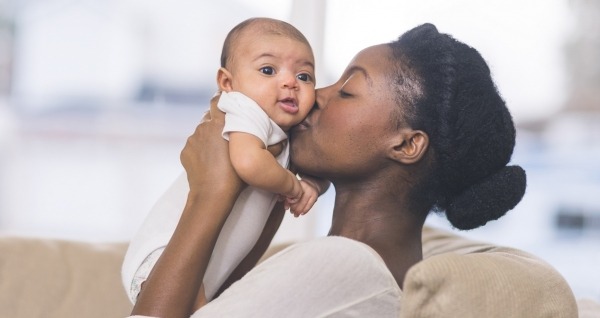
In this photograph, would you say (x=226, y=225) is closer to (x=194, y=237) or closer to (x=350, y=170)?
(x=194, y=237)

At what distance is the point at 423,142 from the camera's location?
5.08ft

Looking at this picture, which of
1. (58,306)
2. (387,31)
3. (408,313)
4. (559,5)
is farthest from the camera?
(559,5)

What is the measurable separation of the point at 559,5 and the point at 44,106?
2088mm

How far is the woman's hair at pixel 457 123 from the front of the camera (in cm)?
154

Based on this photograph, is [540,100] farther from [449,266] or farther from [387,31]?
[449,266]

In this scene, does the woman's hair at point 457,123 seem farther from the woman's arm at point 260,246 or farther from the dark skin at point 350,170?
the woman's arm at point 260,246

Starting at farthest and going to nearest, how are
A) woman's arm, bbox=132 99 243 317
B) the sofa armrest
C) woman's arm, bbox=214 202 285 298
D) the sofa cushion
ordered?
the sofa cushion, woman's arm, bbox=214 202 285 298, woman's arm, bbox=132 99 243 317, the sofa armrest

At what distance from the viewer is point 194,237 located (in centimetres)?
149

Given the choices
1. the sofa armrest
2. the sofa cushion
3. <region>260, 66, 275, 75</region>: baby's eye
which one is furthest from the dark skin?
the sofa cushion

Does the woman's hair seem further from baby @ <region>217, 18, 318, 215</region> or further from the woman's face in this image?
baby @ <region>217, 18, 318, 215</region>

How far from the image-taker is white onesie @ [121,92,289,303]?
1.55 meters

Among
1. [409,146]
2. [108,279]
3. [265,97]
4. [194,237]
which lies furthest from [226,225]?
[108,279]

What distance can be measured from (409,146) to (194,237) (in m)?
0.44

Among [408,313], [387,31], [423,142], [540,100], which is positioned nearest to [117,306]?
[423,142]
